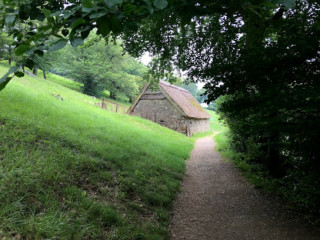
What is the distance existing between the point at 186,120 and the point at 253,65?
628 inches

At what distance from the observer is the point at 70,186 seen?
12.5 feet

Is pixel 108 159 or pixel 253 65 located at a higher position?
pixel 253 65

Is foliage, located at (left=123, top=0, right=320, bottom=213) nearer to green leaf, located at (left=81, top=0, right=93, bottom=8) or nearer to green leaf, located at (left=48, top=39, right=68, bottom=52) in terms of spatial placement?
green leaf, located at (left=81, top=0, right=93, bottom=8)

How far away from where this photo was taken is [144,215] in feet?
13.8

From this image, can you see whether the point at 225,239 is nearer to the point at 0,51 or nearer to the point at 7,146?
the point at 7,146

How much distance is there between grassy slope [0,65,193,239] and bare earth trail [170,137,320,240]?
45 centimetres

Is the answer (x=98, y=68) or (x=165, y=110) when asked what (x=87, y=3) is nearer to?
(x=165, y=110)

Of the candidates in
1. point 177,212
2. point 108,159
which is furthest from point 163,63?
point 177,212

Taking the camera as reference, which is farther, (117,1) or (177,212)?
(177,212)

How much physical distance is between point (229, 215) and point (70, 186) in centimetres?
370

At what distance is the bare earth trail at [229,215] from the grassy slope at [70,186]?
45 cm

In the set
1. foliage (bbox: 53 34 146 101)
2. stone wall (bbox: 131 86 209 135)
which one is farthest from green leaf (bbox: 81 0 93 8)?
foliage (bbox: 53 34 146 101)

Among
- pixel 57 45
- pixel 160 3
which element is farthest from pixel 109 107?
pixel 160 3

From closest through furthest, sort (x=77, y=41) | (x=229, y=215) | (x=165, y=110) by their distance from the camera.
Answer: (x=77, y=41), (x=229, y=215), (x=165, y=110)
